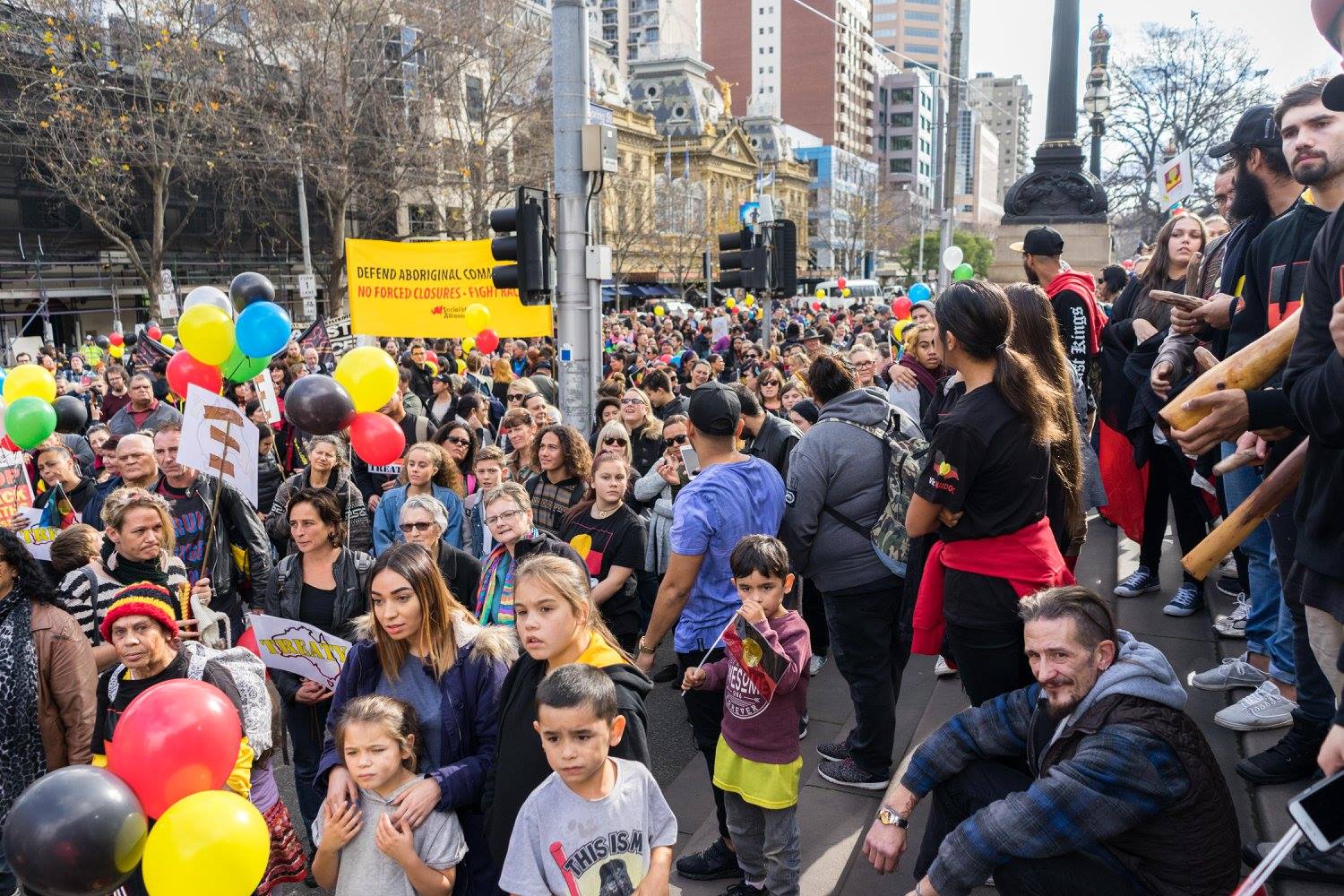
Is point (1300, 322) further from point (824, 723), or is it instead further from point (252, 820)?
point (824, 723)

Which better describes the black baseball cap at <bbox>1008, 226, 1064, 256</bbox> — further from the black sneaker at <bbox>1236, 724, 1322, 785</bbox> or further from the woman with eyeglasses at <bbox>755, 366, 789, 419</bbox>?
the black sneaker at <bbox>1236, 724, 1322, 785</bbox>

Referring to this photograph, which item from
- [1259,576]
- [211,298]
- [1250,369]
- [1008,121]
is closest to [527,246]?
[211,298]

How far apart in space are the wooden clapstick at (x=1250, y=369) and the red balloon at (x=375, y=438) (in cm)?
443

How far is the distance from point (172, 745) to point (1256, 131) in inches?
171

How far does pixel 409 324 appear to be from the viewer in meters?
10.3

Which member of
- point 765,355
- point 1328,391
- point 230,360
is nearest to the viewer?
point 1328,391

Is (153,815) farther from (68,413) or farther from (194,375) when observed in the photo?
(68,413)

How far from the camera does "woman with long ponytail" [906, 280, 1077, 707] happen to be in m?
3.25

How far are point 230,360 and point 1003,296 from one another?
4753mm

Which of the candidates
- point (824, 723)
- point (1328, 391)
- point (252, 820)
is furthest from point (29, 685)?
→ point (1328, 391)

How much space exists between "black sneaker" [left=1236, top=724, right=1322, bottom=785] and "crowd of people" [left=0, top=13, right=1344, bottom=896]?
0.01m

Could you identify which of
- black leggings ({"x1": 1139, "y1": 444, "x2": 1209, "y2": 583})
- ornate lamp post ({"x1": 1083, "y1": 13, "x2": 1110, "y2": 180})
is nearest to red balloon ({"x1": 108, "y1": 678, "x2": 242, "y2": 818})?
black leggings ({"x1": 1139, "y1": 444, "x2": 1209, "y2": 583})

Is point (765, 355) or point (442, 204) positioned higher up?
point (442, 204)

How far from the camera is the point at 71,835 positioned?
2297 millimetres
